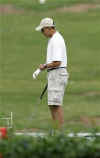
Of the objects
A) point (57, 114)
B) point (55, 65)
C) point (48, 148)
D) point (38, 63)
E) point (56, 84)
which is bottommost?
point (48, 148)

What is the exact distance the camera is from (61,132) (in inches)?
330

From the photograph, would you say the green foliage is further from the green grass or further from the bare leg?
the green grass

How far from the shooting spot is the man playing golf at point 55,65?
11570mm

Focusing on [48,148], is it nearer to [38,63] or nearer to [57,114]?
[57,114]

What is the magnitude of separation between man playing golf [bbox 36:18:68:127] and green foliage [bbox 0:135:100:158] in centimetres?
350

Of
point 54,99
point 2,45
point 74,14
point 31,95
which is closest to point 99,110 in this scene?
point 31,95

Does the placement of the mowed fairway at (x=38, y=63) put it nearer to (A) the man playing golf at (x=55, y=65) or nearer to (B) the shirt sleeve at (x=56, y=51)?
(A) the man playing golf at (x=55, y=65)

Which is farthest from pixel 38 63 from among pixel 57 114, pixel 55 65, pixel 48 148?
pixel 48 148

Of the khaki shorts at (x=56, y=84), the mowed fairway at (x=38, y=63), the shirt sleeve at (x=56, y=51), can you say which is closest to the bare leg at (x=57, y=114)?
the khaki shorts at (x=56, y=84)

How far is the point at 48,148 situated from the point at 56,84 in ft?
12.8

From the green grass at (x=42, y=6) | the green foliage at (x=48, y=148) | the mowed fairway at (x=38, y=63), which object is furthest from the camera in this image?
the green grass at (x=42, y=6)

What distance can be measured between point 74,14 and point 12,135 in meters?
28.9

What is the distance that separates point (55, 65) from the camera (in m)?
11.6

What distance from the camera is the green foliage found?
25.4 feet
